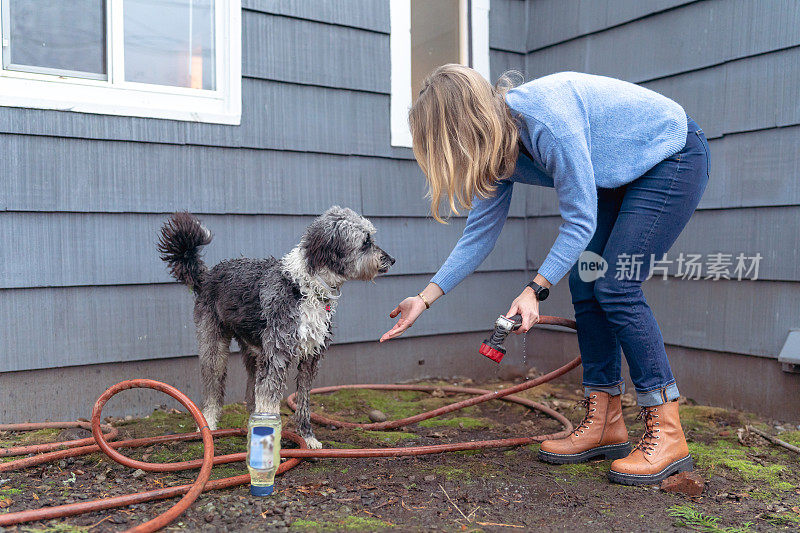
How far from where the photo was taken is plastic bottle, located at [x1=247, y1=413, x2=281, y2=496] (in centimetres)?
240

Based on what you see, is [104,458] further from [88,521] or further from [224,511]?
[224,511]

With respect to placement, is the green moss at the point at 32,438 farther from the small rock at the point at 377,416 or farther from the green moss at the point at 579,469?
the green moss at the point at 579,469

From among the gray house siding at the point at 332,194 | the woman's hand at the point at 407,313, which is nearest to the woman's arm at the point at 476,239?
the woman's hand at the point at 407,313

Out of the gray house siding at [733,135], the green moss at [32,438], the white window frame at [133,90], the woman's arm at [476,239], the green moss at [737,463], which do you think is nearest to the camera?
the green moss at [737,463]

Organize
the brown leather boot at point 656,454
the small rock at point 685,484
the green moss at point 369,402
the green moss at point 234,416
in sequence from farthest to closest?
the green moss at point 369,402
the green moss at point 234,416
the brown leather boot at point 656,454
the small rock at point 685,484

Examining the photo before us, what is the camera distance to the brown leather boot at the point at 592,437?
296 centimetres

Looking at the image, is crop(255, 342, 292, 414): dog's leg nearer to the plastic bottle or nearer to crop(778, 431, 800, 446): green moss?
the plastic bottle

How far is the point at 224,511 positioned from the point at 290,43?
2978mm

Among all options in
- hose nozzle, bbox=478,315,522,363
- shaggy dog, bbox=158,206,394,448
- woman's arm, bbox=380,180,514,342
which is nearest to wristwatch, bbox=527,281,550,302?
hose nozzle, bbox=478,315,522,363

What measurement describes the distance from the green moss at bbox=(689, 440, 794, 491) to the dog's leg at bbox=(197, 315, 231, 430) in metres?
2.44

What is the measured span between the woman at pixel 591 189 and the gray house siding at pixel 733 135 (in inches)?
53.1

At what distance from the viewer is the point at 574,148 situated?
2.38 metres

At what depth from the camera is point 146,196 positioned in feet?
12.2

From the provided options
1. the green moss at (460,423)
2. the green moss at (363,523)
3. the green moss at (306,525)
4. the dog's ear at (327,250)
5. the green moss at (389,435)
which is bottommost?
the green moss at (460,423)
